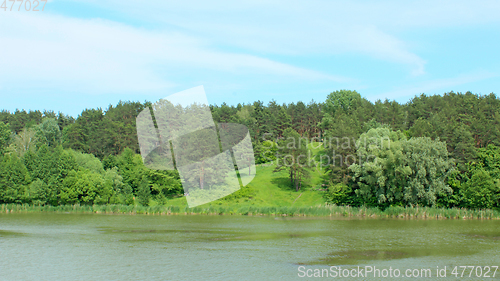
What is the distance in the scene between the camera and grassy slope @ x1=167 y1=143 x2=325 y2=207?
2633 inches

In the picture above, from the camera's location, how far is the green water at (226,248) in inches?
914

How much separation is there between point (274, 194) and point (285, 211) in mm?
18567

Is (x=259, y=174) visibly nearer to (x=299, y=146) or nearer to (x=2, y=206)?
(x=299, y=146)

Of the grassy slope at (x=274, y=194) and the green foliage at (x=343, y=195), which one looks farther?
the grassy slope at (x=274, y=194)

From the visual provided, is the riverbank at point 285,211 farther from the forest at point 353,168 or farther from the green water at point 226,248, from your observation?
the green water at point 226,248

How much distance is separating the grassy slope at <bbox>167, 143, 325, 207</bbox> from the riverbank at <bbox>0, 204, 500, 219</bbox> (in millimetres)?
7028

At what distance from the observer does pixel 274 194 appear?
2884 inches

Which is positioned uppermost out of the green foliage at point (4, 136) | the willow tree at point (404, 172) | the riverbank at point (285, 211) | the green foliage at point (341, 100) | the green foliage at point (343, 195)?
the green foliage at point (341, 100)

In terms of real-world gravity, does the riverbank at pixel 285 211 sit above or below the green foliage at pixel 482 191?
below

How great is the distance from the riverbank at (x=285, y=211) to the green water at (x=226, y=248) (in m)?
5.64

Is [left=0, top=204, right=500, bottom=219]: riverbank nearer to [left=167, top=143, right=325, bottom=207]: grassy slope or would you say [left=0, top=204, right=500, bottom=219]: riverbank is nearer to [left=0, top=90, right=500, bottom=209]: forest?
[left=0, top=90, right=500, bottom=209]: forest

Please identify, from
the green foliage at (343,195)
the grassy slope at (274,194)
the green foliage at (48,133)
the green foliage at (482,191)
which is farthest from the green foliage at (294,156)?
the green foliage at (48,133)

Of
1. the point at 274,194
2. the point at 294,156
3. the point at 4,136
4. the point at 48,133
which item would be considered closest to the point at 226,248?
the point at 274,194

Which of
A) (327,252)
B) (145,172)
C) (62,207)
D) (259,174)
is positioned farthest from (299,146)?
(327,252)
